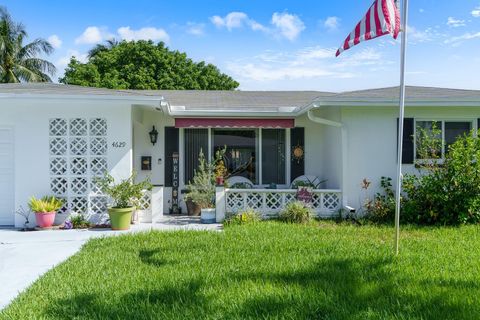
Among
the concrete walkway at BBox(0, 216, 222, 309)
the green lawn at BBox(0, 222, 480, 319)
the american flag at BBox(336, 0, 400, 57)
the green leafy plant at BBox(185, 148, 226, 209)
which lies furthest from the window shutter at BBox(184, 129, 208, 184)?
the american flag at BBox(336, 0, 400, 57)

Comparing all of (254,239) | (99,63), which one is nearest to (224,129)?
(254,239)

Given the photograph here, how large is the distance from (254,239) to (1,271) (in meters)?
4.96

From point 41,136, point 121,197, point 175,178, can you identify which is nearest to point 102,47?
point 175,178

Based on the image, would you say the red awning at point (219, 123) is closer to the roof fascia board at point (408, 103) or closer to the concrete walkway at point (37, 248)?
the roof fascia board at point (408, 103)

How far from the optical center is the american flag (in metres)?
6.94

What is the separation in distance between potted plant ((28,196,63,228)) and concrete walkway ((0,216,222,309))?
354 millimetres

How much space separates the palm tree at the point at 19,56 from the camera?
109 feet

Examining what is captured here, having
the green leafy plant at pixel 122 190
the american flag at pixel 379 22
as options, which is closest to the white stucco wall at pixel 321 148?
the american flag at pixel 379 22

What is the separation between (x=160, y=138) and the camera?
551 inches

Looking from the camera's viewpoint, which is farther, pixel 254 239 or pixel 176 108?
pixel 176 108

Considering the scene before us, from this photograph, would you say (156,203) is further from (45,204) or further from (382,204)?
(382,204)

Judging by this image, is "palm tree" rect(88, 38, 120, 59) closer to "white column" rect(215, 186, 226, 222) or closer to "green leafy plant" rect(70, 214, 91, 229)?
"green leafy plant" rect(70, 214, 91, 229)

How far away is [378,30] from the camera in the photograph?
23.2ft

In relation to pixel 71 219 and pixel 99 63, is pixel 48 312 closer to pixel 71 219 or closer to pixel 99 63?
pixel 71 219
